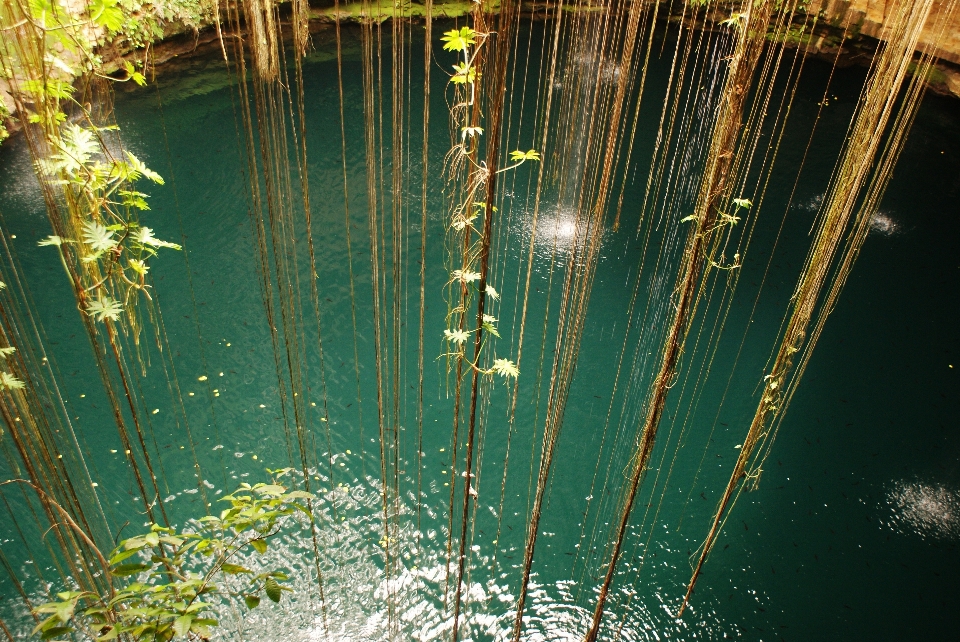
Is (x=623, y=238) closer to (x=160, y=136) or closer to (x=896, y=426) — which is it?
(x=896, y=426)

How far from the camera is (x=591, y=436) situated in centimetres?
468

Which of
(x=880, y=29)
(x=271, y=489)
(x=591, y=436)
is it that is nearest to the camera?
(x=271, y=489)

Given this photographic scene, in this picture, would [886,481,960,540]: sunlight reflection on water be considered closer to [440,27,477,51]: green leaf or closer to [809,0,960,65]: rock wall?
[440,27,477,51]: green leaf

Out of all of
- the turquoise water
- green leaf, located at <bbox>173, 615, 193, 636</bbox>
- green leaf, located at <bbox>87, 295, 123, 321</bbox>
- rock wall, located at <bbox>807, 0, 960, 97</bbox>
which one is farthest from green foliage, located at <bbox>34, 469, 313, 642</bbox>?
rock wall, located at <bbox>807, 0, 960, 97</bbox>

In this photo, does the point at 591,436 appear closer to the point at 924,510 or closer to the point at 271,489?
the point at 924,510

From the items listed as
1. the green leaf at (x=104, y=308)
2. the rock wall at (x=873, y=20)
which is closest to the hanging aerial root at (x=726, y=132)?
the green leaf at (x=104, y=308)

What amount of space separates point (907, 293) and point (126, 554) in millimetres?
7304

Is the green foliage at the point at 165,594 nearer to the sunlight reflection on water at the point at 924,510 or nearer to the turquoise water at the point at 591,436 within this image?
the turquoise water at the point at 591,436

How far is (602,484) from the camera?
A: 4324mm

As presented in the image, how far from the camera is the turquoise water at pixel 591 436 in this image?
370cm

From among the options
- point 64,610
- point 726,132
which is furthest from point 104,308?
point 726,132

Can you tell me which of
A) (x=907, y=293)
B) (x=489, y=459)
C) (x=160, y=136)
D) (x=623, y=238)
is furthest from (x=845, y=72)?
(x=160, y=136)

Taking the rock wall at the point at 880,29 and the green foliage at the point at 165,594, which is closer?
the green foliage at the point at 165,594

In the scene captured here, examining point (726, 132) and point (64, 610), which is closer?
point (64, 610)
